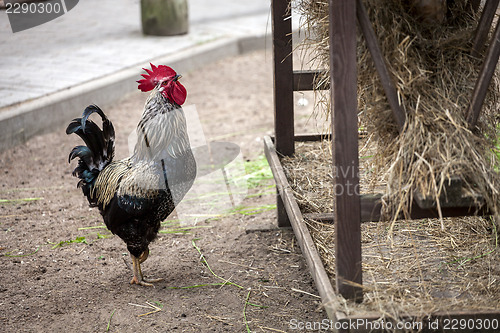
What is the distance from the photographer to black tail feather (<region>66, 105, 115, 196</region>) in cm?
332

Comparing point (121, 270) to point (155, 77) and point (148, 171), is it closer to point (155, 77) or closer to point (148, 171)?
point (148, 171)

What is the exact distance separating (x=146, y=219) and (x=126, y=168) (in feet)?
1.09

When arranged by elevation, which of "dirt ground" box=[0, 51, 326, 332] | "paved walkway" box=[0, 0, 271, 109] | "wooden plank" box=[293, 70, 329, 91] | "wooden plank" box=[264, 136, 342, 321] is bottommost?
"dirt ground" box=[0, 51, 326, 332]

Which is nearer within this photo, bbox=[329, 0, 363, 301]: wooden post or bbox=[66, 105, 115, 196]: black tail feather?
bbox=[329, 0, 363, 301]: wooden post

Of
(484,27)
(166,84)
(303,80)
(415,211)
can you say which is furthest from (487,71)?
(166,84)

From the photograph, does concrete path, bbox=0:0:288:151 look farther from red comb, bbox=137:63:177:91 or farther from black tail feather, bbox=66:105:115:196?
black tail feather, bbox=66:105:115:196

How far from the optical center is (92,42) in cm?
823

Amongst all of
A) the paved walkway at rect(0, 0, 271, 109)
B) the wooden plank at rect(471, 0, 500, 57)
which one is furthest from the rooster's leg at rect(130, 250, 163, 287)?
the paved walkway at rect(0, 0, 271, 109)

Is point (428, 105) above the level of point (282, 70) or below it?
above

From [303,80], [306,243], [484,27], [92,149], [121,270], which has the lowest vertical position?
[121,270]

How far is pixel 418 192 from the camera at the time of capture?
2.19m

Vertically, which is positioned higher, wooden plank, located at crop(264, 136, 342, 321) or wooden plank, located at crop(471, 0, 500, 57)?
wooden plank, located at crop(471, 0, 500, 57)

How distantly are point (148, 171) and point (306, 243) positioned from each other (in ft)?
3.35

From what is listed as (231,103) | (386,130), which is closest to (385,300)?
(386,130)
